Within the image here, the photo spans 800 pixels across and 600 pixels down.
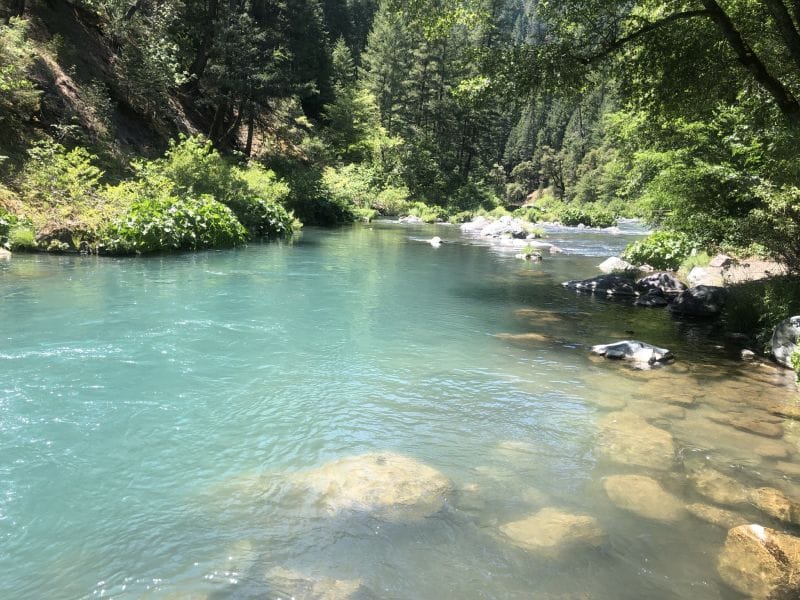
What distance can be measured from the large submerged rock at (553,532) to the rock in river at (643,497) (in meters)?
0.42

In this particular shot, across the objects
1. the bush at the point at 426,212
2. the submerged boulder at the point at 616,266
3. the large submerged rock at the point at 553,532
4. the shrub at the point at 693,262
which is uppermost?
the bush at the point at 426,212

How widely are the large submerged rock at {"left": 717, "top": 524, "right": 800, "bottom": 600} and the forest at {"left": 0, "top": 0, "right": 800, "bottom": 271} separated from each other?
21.9 feet

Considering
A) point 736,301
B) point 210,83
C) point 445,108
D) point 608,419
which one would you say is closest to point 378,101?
point 445,108

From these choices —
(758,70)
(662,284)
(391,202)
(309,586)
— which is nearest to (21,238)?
(309,586)

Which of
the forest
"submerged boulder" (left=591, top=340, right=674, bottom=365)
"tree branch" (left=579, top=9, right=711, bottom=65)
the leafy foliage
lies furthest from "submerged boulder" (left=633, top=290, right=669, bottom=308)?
the leafy foliage

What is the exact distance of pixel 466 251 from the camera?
2147cm

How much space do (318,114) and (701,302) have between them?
40.0 meters

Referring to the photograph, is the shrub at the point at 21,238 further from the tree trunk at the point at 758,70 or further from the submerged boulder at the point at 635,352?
the tree trunk at the point at 758,70

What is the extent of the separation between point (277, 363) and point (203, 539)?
3668mm

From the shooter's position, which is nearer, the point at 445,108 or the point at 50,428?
the point at 50,428

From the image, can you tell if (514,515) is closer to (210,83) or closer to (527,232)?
(527,232)

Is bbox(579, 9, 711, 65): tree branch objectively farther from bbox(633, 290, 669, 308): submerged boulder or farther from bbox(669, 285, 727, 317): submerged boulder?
bbox(633, 290, 669, 308): submerged boulder

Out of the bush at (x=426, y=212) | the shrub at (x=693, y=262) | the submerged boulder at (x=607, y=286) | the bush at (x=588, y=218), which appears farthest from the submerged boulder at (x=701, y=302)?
the bush at (x=426, y=212)

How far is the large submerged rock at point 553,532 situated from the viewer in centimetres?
361
